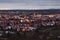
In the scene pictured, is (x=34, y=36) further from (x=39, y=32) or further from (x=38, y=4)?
(x=38, y=4)

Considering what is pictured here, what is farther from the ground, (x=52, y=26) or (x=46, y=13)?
(x=46, y=13)

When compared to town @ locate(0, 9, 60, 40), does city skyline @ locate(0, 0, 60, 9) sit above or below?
above

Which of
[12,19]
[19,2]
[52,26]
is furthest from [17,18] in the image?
[52,26]

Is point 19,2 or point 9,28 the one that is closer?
point 9,28

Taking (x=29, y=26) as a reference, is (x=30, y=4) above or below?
above

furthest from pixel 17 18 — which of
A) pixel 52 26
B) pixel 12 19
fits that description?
pixel 52 26

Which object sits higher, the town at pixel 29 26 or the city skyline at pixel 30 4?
the city skyline at pixel 30 4

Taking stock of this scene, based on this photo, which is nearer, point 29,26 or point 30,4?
point 29,26

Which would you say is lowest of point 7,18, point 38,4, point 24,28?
point 24,28

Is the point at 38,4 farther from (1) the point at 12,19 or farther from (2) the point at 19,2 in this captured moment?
(1) the point at 12,19
